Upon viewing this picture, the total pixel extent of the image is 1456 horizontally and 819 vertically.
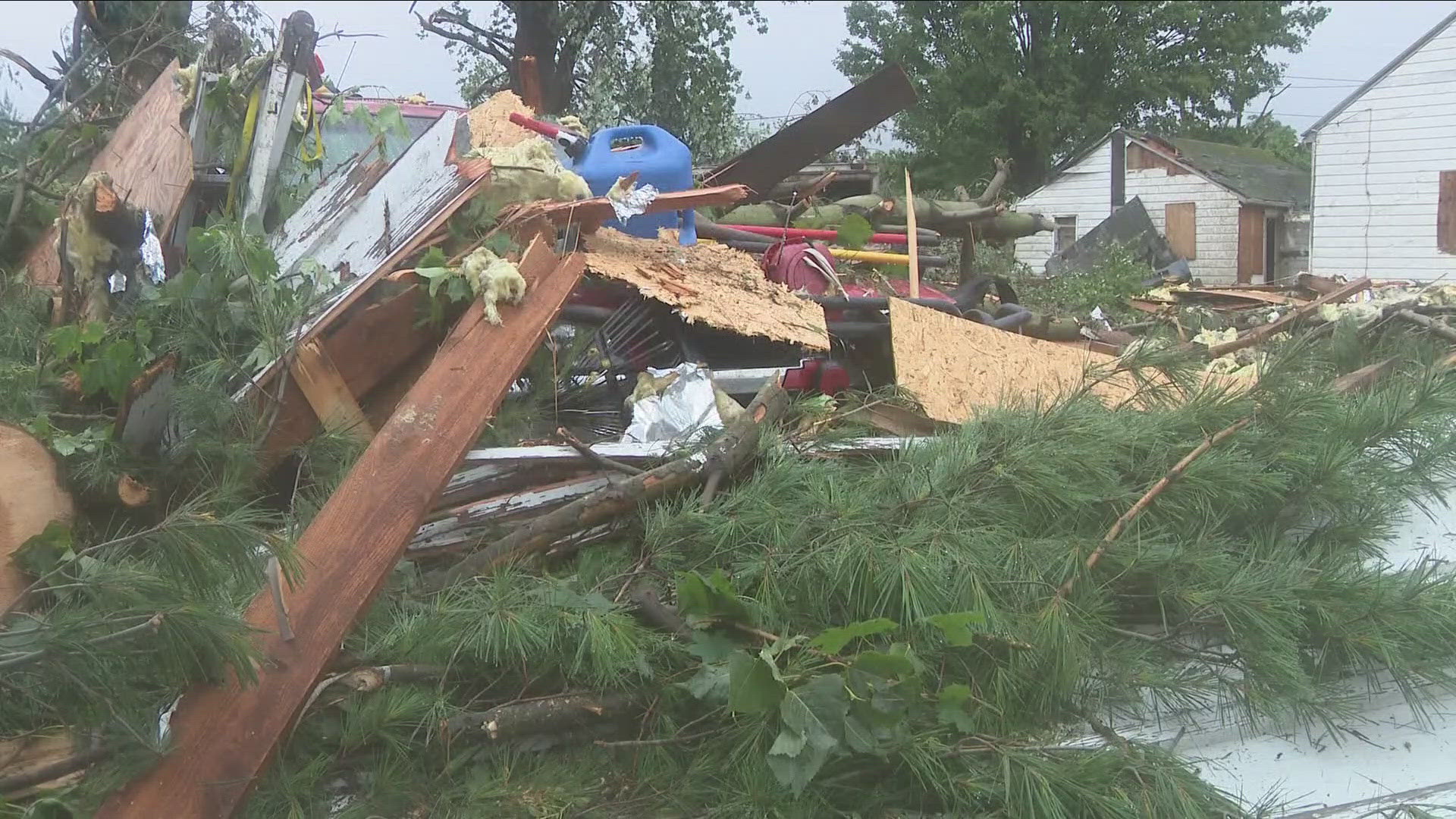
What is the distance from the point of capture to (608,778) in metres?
1.86

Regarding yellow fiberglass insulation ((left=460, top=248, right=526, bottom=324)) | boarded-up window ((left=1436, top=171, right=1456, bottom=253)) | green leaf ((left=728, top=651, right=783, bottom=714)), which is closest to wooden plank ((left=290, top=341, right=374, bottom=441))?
yellow fiberglass insulation ((left=460, top=248, right=526, bottom=324))

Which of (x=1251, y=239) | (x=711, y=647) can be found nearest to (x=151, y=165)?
(x=711, y=647)

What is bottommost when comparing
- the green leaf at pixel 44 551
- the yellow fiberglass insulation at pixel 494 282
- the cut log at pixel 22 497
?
the green leaf at pixel 44 551

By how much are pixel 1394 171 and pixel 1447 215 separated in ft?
3.05

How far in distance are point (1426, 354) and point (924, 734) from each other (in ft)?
8.47

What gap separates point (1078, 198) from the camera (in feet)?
58.6

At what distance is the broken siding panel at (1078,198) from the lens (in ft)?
57.1

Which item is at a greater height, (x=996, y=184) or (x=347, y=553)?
(x=996, y=184)

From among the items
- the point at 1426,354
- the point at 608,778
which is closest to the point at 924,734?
the point at 608,778

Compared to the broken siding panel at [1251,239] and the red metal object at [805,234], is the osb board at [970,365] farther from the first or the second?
the broken siding panel at [1251,239]

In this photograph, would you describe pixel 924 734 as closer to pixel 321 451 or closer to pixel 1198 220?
pixel 321 451

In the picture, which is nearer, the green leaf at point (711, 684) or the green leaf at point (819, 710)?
the green leaf at point (819, 710)

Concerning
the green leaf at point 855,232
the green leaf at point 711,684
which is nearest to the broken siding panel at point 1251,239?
the green leaf at point 855,232

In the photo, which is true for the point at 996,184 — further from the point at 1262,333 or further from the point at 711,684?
the point at 711,684
